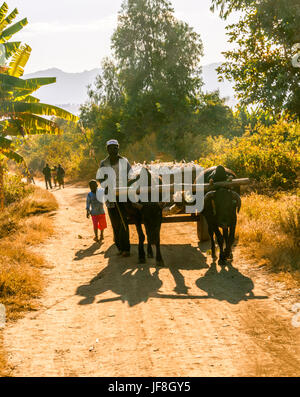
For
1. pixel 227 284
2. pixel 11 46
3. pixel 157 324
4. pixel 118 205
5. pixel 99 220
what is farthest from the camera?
pixel 11 46

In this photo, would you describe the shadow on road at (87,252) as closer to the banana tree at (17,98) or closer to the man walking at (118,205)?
the man walking at (118,205)

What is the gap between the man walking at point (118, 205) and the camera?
27.4 feet

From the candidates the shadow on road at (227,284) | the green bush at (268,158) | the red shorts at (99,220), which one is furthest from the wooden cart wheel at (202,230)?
the green bush at (268,158)

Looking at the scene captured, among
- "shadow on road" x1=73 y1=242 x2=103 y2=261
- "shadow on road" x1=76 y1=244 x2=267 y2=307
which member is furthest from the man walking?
"shadow on road" x1=73 y1=242 x2=103 y2=261

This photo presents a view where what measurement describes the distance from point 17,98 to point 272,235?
1061cm

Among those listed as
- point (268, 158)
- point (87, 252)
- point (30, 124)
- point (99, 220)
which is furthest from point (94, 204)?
point (268, 158)

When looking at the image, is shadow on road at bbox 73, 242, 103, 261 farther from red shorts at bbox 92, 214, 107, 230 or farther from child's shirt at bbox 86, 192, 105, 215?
child's shirt at bbox 86, 192, 105, 215

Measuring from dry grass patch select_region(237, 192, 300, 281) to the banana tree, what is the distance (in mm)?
7017

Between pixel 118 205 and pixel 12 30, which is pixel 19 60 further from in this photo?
pixel 118 205

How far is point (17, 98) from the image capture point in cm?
1420

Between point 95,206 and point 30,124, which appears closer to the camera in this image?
point 95,206

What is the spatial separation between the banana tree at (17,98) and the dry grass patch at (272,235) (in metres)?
7.02

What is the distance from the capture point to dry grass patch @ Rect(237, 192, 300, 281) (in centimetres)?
726

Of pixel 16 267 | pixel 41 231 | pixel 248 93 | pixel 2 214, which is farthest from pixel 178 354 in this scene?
pixel 2 214
